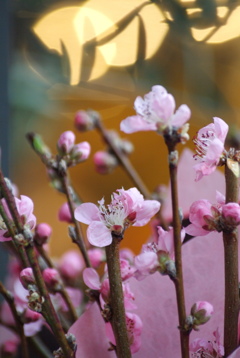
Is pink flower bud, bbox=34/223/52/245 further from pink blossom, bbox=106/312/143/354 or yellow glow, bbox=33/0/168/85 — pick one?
yellow glow, bbox=33/0/168/85

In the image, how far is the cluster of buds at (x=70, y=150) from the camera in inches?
14.3

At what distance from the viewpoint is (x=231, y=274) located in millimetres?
267

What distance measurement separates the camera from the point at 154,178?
1198mm

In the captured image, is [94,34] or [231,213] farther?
[94,34]

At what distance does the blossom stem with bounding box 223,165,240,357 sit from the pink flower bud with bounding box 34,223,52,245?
0.50 feet

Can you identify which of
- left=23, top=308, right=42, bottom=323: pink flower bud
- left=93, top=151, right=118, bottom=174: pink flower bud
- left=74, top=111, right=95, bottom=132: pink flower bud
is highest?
left=74, top=111, right=95, bottom=132: pink flower bud

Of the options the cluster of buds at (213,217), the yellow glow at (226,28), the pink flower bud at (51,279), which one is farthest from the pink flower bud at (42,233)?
the yellow glow at (226,28)

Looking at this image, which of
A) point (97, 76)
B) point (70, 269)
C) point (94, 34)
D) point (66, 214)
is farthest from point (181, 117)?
point (97, 76)

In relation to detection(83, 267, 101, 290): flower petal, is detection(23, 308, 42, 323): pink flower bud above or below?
below

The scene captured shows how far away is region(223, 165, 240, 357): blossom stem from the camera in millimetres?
266

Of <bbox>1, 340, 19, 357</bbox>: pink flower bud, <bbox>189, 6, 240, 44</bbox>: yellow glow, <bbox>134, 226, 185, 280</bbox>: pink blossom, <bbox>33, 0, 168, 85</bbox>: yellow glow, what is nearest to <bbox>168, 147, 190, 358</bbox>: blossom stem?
<bbox>134, 226, 185, 280</bbox>: pink blossom

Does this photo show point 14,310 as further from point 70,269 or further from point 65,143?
point 70,269

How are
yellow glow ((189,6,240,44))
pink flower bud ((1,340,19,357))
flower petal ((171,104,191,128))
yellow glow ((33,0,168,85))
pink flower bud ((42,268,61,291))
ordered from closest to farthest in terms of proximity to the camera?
flower petal ((171,104,191,128))
pink flower bud ((42,268,61,291))
pink flower bud ((1,340,19,357))
yellow glow ((189,6,240,44))
yellow glow ((33,0,168,85))

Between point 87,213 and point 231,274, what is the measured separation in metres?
0.08
